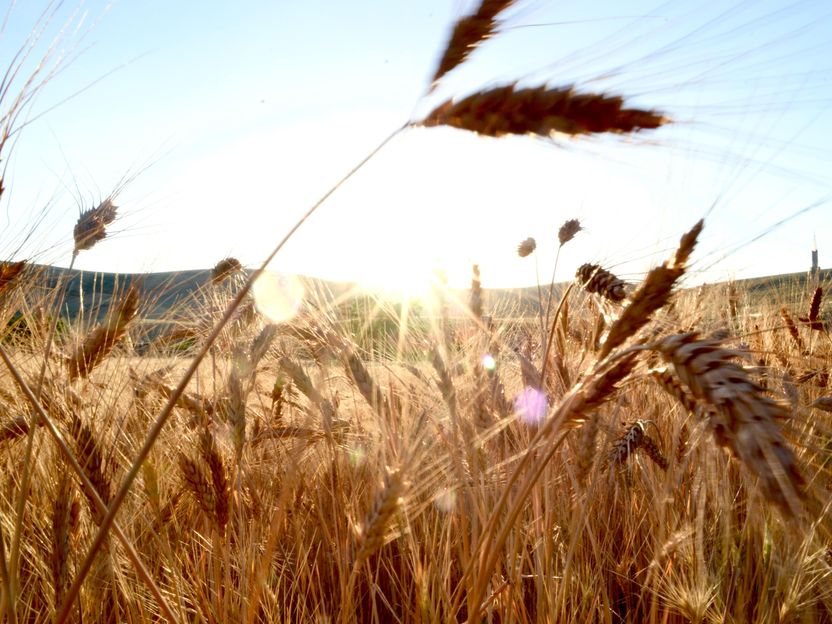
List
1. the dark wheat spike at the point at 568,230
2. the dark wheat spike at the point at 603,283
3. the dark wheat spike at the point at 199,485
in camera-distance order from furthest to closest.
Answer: the dark wheat spike at the point at 568,230 < the dark wheat spike at the point at 603,283 < the dark wheat spike at the point at 199,485

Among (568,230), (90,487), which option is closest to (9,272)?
(90,487)

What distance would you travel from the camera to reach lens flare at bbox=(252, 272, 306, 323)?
7.46ft

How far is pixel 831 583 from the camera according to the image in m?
1.51

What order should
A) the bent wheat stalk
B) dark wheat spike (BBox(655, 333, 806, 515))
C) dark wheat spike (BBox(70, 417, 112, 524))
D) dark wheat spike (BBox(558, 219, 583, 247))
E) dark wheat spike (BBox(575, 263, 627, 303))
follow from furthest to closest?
dark wheat spike (BBox(558, 219, 583, 247)) < dark wheat spike (BBox(575, 263, 627, 303)) < dark wheat spike (BBox(70, 417, 112, 524)) < the bent wheat stalk < dark wheat spike (BBox(655, 333, 806, 515))

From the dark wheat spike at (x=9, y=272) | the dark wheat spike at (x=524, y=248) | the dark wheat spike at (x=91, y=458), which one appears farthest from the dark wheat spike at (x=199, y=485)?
the dark wheat spike at (x=524, y=248)

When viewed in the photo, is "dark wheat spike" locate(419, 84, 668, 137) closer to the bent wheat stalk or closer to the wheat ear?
the wheat ear

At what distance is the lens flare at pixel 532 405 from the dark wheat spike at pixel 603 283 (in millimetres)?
347

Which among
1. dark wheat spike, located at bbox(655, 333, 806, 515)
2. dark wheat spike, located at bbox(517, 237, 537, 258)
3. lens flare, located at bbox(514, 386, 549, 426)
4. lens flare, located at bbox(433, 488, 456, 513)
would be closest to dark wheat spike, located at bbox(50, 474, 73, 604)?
lens flare, located at bbox(433, 488, 456, 513)

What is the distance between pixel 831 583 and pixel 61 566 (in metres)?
1.90

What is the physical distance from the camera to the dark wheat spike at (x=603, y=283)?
1.63 meters

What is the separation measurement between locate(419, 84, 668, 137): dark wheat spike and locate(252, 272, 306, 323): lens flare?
4.57 ft

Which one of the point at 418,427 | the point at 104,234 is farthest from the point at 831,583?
the point at 104,234

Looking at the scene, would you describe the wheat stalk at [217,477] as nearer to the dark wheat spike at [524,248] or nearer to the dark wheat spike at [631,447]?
the dark wheat spike at [631,447]

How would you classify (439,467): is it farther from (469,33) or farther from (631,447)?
(469,33)
